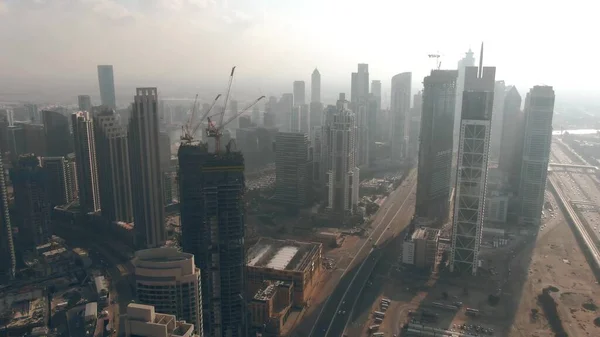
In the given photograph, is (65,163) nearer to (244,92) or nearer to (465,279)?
(244,92)

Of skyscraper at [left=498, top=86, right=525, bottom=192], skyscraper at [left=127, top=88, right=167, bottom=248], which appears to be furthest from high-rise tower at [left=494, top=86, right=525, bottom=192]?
skyscraper at [left=127, top=88, right=167, bottom=248]

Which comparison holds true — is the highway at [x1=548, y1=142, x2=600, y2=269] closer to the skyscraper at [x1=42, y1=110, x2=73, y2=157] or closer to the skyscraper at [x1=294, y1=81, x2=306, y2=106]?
the skyscraper at [x1=294, y1=81, x2=306, y2=106]

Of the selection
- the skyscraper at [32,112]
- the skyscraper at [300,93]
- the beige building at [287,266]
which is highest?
the skyscraper at [300,93]

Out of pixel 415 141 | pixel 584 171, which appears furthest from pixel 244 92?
pixel 584 171

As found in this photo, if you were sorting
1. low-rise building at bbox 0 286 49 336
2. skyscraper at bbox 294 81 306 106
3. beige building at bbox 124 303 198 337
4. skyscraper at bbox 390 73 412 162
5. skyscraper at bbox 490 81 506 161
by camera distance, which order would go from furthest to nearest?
skyscraper at bbox 294 81 306 106 < skyscraper at bbox 390 73 412 162 < skyscraper at bbox 490 81 506 161 < low-rise building at bbox 0 286 49 336 < beige building at bbox 124 303 198 337

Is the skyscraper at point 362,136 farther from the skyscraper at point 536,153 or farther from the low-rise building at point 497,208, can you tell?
the skyscraper at point 536,153

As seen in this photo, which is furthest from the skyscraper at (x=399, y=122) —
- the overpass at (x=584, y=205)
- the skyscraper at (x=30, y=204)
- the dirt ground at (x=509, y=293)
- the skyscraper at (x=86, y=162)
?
the skyscraper at (x=30, y=204)

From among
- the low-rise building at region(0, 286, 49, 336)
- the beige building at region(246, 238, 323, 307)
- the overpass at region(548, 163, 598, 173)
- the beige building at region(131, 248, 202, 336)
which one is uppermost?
the beige building at region(131, 248, 202, 336)
